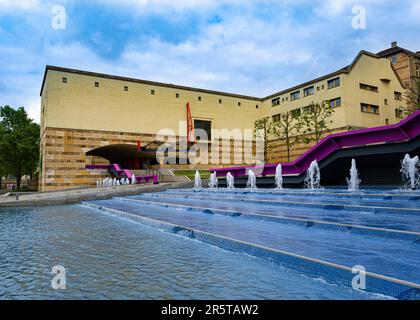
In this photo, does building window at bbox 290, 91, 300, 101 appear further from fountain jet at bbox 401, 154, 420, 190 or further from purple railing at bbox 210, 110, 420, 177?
fountain jet at bbox 401, 154, 420, 190

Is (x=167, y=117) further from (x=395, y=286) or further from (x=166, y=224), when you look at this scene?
(x=395, y=286)

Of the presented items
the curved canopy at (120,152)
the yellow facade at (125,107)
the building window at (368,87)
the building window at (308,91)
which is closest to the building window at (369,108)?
the yellow facade at (125,107)

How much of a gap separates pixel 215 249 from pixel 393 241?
116 inches

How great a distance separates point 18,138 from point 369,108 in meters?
46.0

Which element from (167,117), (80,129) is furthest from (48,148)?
(167,117)

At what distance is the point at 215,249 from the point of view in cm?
533

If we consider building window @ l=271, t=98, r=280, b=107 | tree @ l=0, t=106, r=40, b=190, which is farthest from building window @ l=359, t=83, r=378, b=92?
tree @ l=0, t=106, r=40, b=190

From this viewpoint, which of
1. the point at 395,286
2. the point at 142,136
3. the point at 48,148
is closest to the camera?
the point at 395,286

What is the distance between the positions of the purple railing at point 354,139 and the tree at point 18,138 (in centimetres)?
3727

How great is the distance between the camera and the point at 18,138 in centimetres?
4359

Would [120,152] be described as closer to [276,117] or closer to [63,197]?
[276,117]

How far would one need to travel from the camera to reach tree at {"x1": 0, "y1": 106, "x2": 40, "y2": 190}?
4281 cm

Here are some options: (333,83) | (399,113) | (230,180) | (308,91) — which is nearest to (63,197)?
(230,180)
